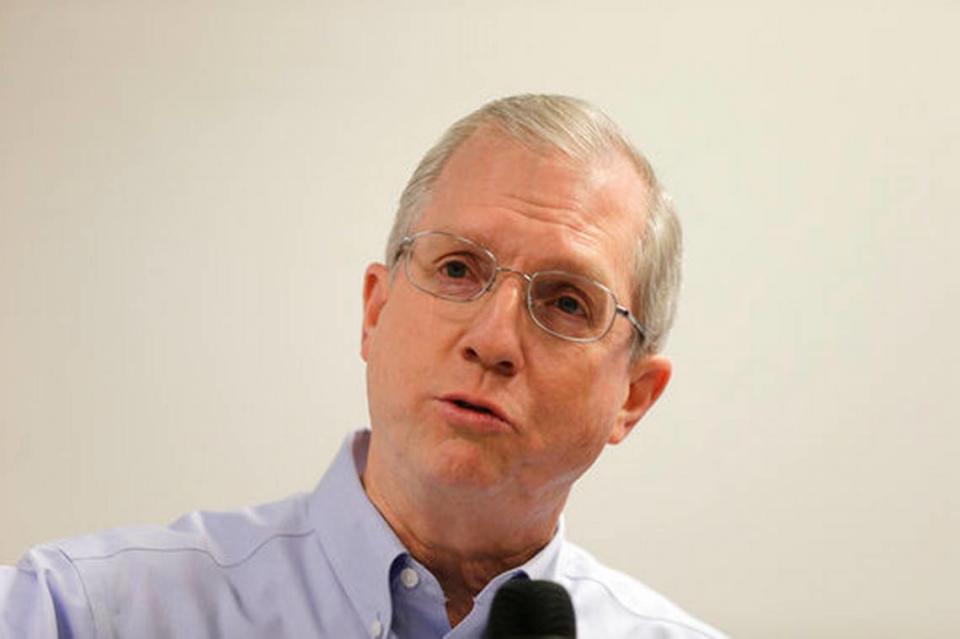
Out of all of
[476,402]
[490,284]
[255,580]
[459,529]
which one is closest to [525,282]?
[490,284]

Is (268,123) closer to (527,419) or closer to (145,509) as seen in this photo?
(145,509)

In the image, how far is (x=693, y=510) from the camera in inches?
94.6

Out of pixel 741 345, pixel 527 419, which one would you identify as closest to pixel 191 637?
pixel 527 419

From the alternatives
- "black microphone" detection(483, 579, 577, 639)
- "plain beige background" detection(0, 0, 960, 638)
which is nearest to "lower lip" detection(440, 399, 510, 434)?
"black microphone" detection(483, 579, 577, 639)

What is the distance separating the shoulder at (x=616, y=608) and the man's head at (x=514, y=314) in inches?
7.3

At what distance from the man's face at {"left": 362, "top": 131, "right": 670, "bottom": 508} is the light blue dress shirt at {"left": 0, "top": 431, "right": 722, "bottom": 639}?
0.11 m

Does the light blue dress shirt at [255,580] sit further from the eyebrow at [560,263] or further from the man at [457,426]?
the eyebrow at [560,263]

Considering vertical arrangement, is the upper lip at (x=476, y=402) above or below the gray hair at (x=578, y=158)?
below

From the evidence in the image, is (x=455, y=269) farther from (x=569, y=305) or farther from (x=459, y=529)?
(x=459, y=529)

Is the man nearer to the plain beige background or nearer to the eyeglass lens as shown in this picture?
the eyeglass lens

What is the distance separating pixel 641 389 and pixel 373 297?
1.30 feet

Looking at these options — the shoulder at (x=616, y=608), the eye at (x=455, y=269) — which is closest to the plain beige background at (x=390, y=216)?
the shoulder at (x=616, y=608)

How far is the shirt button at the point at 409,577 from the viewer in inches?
60.0

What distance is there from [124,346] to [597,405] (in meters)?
1.05
